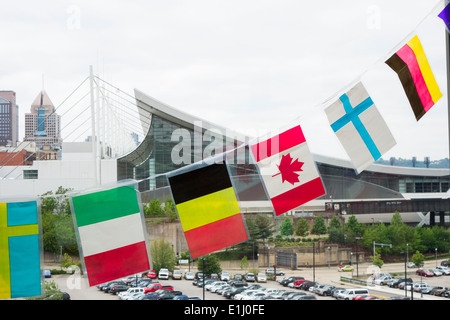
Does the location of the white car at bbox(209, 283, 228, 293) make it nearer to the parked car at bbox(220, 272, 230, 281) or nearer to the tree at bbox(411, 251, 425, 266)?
the parked car at bbox(220, 272, 230, 281)

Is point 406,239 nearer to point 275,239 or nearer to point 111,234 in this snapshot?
point 275,239

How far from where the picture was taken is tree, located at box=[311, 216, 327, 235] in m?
11.9

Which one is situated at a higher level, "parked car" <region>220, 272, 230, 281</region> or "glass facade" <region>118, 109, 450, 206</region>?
"glass facade" <region>118, 109, 450, 206</region>

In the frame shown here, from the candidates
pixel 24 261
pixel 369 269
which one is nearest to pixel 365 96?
pixel 24 261

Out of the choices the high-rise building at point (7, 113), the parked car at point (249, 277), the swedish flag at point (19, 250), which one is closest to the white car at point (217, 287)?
the parked car at point (249, 277)

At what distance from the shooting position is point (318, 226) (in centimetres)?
1198

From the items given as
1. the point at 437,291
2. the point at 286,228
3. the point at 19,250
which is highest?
the point at 19,250

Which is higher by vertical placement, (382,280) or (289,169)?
(289,169)

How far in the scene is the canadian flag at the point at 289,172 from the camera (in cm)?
193

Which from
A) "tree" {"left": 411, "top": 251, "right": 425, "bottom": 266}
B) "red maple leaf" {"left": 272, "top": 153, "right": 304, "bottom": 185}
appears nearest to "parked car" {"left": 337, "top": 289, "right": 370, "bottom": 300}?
"tree" {"left": 411, "top": 251, "right": 425, "bottom": 266}

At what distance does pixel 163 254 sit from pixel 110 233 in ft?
27.0

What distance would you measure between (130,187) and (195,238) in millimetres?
355

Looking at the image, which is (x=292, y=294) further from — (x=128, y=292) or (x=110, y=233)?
(x=110, y=233)

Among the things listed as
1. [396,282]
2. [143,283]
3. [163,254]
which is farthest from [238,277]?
[396,282]
